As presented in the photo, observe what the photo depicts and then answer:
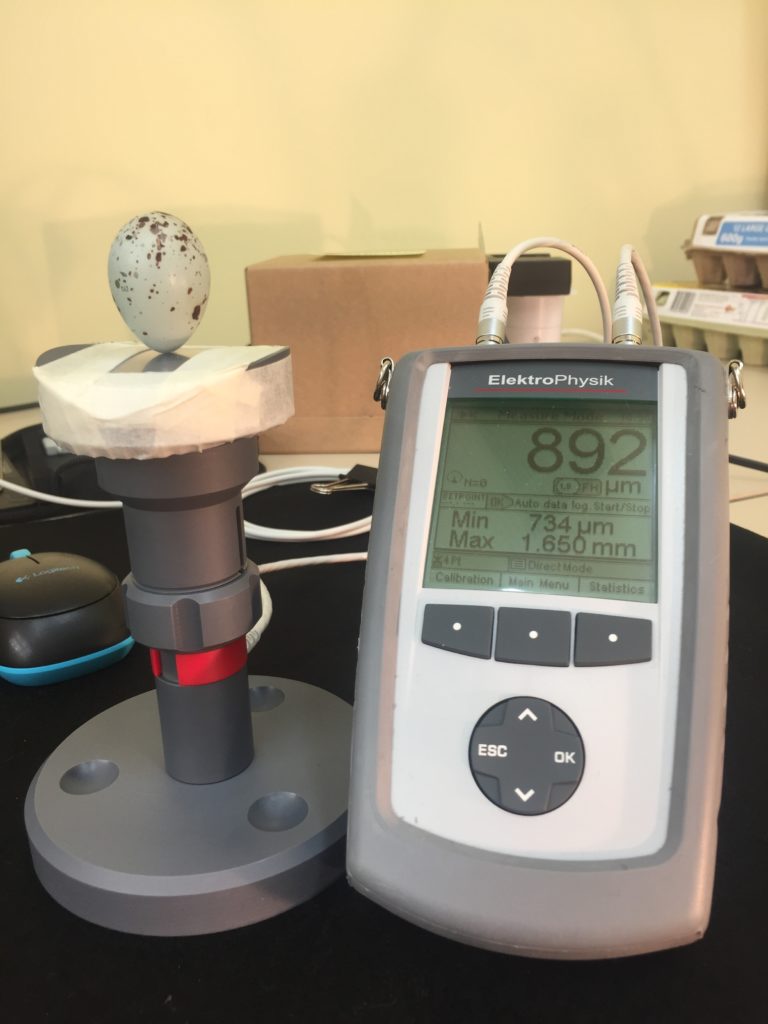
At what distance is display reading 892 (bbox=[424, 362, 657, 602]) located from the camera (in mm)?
299

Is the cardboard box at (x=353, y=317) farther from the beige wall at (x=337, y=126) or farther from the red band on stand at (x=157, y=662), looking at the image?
the red band on stand at (x=157, y=662)

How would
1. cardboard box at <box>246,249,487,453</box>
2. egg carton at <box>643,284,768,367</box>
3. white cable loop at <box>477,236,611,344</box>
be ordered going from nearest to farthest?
white cable loop at <box>477,236,611,344</box> < cardboard box at <box>246,249,487,453</box> < egg carton at <box>643,284,768,367</box>

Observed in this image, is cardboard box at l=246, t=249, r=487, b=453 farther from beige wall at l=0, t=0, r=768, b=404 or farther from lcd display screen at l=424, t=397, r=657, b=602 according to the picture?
lcd display screen at l=424, t=397, r=657, b=602

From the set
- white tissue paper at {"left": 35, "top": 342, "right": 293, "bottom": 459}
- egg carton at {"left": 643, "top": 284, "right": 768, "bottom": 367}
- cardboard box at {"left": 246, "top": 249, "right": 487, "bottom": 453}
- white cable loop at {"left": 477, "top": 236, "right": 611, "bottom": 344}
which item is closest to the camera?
white tissue paper at {"left": 35, "top": 342, "right": 293, "bottom": 459}

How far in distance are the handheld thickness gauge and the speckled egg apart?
0.09m

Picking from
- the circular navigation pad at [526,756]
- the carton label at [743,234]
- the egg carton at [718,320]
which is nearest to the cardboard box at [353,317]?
the egg carton at [718,320]

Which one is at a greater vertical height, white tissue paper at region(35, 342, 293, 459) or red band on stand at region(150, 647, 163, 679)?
white tissue paper at region(35, 342, 293, 459)

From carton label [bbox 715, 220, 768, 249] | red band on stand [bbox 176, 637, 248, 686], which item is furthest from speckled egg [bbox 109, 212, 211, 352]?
carton label [bbox 715, 220, 768, 249]

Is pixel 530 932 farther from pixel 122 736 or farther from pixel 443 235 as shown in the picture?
pixel 443 235

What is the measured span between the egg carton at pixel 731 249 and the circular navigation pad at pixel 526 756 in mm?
933

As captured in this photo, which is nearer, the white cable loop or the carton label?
the white cable loop

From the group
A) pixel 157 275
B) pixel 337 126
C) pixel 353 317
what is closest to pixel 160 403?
pixel 157 275

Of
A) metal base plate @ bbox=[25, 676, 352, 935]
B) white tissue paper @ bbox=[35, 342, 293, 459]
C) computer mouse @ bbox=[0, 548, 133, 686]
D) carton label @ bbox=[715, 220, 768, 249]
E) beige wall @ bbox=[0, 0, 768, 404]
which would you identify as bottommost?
metal base plate @ bbox=[25, 676, 352, 935]

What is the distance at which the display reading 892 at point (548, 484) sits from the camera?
0.98ft
